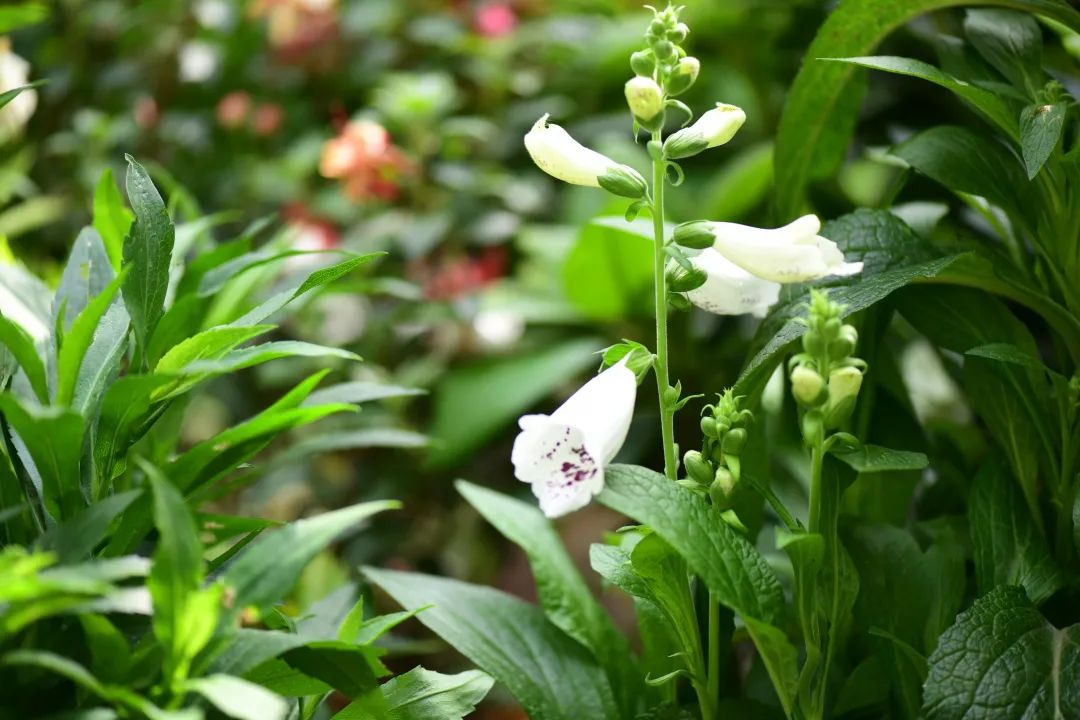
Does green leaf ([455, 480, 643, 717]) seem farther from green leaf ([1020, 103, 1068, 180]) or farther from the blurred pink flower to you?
the blurred pink flower

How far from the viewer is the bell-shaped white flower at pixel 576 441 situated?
563 millimetres

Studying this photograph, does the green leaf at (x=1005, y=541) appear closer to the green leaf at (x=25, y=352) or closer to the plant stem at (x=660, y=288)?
the plant stem at (x=660, y=288)

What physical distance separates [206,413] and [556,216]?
0.67 m

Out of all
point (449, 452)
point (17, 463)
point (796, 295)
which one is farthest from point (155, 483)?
point (449, 452)

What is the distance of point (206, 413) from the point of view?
1.64m

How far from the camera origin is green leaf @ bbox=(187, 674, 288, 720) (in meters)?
0.43

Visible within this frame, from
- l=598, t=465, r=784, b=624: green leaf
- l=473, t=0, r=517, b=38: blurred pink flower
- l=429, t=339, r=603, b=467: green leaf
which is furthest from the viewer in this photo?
l=473, t=0, r=517, b=38: blurred pink flower

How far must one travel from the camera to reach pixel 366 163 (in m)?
1.35

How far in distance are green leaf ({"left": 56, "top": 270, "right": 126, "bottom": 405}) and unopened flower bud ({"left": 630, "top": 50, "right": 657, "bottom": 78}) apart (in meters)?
0.33

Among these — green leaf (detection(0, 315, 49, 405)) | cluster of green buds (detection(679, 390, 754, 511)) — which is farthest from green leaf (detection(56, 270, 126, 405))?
cluster of green buds (detection(679, 390, 754, 511))

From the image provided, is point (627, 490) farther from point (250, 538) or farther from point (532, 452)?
point (250, 538)

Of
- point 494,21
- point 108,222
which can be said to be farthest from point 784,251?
point 494,21

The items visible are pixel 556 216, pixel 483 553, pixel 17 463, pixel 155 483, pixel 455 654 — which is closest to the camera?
pixel 155 483

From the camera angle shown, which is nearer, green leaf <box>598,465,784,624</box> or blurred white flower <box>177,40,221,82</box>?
green leaf <box>598,465,784,624</box>
